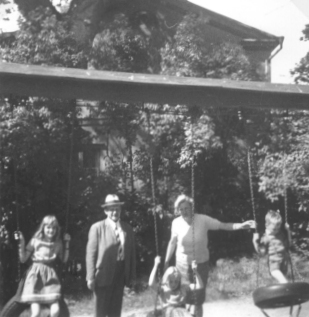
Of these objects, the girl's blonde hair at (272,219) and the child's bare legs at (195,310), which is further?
the girl's blonde hair at (272,219)

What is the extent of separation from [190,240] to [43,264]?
1432 millimetres

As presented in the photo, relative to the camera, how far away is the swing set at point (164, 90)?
5766 millimetres

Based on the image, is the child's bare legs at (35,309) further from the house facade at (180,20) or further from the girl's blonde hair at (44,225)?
the house facade at (180,20)

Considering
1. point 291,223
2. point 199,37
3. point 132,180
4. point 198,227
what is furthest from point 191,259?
point 199,37

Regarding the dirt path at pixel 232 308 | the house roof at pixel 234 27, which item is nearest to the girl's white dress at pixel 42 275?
the dirt path at pixel 232 308

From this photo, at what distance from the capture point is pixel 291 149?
7.77m

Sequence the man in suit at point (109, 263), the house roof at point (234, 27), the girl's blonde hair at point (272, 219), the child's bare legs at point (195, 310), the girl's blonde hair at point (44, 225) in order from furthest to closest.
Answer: the house roof at point (234, 27)
the girl's blonde hair at point (272, 219)
the child's bare legs at point (195, 310)
the man in suit at point (109, 263)
the girl's blonde hair at point (44, 225)

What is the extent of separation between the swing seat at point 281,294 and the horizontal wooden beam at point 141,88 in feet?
5.71

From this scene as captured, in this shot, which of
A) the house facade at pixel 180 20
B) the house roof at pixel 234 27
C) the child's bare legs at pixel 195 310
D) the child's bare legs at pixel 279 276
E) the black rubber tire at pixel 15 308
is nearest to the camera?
the black rubber tire at pixel 15 308

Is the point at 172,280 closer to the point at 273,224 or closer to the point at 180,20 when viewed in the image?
the point at 273,224

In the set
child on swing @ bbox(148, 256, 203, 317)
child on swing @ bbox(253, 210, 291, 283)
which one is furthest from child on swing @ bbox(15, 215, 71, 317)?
child on swing @ bbox(253, 210, 291, 283)

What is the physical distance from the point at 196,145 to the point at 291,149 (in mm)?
1208

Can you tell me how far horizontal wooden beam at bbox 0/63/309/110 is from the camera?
5754 millimetres

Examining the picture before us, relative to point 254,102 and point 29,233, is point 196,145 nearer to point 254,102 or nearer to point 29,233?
point 254,102
